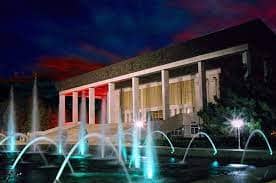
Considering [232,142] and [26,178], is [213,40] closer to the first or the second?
[232,142]

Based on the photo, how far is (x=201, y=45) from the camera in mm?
38438

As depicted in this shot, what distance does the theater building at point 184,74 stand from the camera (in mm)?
34812

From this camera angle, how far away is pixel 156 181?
35.8ft

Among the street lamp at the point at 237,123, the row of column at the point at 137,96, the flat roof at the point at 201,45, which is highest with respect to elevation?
the flat roof at the point at 201,45

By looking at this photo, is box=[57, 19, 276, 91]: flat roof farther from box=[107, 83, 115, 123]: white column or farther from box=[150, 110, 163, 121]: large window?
box=[150, 110, 163, 121]: large window

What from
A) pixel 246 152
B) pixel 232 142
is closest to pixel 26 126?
pixel 232 142

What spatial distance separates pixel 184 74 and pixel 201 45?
1057 cm

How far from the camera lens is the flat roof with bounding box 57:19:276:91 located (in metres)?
34.5

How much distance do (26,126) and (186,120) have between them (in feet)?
88.6

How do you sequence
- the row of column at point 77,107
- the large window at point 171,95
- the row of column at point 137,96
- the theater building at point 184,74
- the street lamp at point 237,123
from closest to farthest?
the street lamp at point 237,123
the theater building at point 184,74
the row of column at point 137,96
the large window at point 171,95
the row of column at point 77,107

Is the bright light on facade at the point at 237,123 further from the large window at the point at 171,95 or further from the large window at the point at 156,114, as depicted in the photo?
the large window at the point at 156,114

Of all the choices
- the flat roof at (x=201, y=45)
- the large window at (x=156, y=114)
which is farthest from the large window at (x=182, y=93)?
the flat roof at (x=201, y=45)

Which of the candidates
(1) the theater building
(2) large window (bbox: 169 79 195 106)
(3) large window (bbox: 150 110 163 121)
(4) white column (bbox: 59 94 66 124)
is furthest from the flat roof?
(4) white column (bbox: 59 94 66 124)

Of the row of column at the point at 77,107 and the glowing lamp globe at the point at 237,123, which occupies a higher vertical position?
the row of column at the point at 77,107
